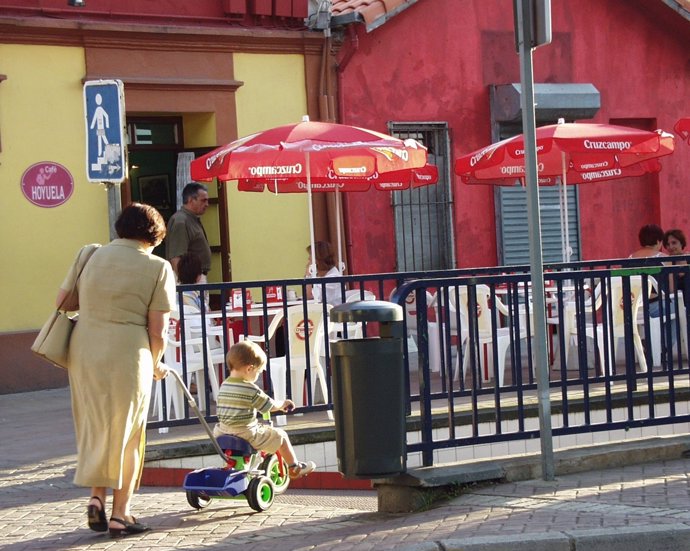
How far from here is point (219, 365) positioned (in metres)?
12.2

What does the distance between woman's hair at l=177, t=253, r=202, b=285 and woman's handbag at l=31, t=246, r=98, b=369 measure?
4.93m

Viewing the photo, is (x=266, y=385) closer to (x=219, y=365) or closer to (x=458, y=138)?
(x=219, y=365)

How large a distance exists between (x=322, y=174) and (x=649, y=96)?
28.3ft

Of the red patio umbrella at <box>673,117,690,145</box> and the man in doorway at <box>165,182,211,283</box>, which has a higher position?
the red patio umbrella at <box>673,117,690,145</box>

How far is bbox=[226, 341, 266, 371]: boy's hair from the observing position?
8492 mm

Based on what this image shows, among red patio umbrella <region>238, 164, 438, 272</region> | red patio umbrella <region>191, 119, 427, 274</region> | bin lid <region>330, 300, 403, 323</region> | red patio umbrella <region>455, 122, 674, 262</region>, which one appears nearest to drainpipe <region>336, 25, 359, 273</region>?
red patio umbrella <region>238, 164, 438, 272</region>

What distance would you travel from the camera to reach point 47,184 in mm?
15508

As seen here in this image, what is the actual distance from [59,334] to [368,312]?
163cm

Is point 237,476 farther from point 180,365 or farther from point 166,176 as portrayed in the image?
point 166,176

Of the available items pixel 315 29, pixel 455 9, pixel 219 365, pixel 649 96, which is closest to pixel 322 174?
pixel 219 365

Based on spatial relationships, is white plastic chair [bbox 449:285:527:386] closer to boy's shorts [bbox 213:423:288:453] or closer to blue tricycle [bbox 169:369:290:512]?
boy's shorts [bbox 213:423:288:453]

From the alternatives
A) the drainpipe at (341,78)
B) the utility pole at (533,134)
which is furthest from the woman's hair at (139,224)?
the drainpipe at (341,78)

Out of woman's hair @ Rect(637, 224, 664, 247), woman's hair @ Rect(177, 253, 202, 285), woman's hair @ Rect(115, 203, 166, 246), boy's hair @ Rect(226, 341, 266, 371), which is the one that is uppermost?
woman's hair @ Rect(115, 203, 166, 246)

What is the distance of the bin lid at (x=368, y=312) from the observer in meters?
7.79
